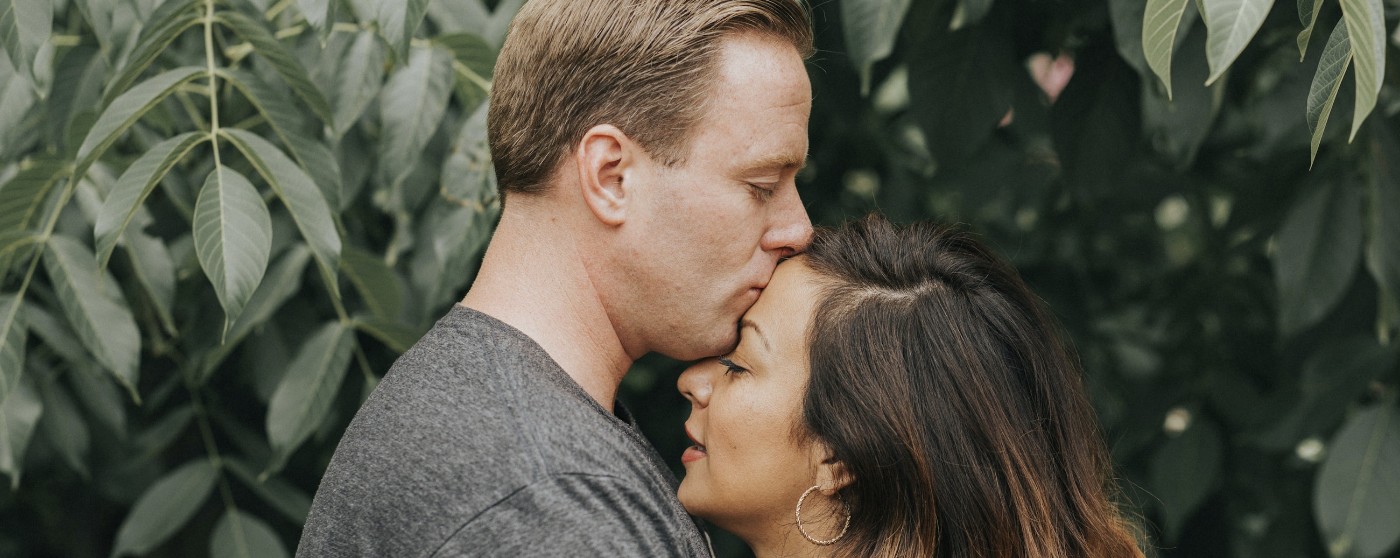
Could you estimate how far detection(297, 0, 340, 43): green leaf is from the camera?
1558 millimetres

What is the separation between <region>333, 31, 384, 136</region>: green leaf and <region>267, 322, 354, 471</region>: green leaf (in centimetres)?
38

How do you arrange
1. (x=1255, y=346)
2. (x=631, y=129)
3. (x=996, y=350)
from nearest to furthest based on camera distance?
(x=631, y=129) → (x=996, y=350) → (x=1255, y=346)

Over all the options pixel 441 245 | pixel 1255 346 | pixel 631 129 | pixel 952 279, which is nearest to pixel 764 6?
pixel 631 129

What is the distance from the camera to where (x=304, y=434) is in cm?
197

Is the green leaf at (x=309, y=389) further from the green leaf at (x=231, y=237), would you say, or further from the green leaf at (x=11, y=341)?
the green leaf at (x=231, y=237)

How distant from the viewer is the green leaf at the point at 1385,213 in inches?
82.3

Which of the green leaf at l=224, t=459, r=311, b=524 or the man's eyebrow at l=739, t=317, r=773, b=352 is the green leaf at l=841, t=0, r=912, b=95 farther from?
the green leaf at l=224, t=459, r=311, b=524

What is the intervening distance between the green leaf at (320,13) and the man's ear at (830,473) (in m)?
0.85

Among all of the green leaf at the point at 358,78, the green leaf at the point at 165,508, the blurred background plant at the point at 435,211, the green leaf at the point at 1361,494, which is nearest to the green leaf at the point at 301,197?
the blurred background plant at the point at 435,211

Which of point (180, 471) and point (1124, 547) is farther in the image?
point (180, 471)

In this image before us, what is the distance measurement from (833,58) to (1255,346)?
1.51m

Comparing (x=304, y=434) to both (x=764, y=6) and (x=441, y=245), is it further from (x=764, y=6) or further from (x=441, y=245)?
(x=764, y=6)

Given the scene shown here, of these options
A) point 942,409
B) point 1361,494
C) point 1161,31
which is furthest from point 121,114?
point 1361,494

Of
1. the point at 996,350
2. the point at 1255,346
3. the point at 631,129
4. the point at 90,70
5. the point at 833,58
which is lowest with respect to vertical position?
the point at 1255,346
